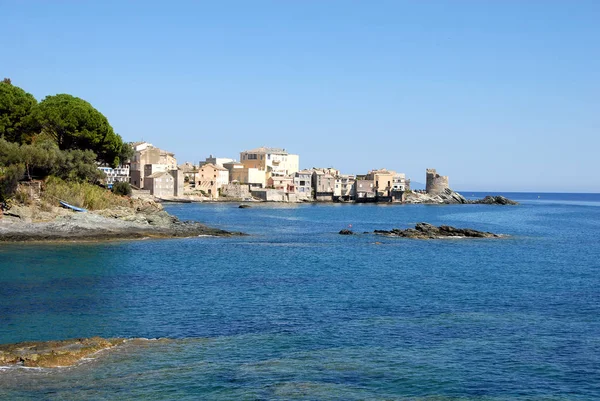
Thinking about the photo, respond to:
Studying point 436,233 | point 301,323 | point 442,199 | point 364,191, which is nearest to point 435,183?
point 442,199

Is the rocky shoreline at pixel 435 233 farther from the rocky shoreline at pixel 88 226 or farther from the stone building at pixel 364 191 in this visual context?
the stone building at pixel 364 191

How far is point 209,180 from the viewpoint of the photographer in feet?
388

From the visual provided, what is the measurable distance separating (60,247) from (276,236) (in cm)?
1908

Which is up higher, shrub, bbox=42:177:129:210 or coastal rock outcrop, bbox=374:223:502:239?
shrub, bbox=42:177:129:210

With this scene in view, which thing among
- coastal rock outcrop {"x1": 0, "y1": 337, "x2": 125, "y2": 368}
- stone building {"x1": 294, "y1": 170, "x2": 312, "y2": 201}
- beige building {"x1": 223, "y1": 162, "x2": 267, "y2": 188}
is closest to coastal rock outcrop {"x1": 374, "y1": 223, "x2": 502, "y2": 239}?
coastal rock outcrop {"x1": 0, "y1": 337, "x2": 125, "y2": 368}

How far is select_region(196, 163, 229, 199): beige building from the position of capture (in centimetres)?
11729

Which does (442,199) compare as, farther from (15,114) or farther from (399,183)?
(15,114)

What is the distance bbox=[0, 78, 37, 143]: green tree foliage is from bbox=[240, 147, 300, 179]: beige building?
75.9 metres

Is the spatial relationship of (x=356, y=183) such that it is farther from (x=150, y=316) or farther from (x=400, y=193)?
(x=150, y=316)

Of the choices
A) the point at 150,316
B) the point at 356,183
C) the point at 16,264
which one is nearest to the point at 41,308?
the point at 150,316

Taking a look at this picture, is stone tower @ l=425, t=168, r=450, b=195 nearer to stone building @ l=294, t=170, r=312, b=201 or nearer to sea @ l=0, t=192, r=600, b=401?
stone building @ l=294, t=170, r=312, b=201

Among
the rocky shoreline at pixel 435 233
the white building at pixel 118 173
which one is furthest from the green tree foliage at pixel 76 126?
the white building at pixel 118 173

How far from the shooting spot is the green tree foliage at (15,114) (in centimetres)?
5312

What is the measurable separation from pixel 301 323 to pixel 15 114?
41.7 meters
